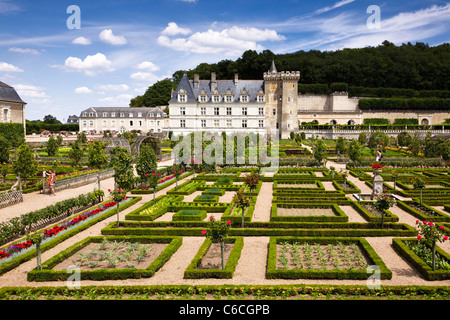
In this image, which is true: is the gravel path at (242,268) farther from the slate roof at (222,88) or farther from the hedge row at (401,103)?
the hedge row at (401,103)

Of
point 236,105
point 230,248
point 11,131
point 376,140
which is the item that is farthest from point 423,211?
point 11,131

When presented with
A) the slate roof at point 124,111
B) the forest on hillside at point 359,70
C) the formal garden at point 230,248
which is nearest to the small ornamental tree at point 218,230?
the formal garden at point 230,248

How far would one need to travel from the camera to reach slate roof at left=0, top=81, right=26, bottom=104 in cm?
4762

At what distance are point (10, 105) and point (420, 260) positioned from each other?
54.9 meters

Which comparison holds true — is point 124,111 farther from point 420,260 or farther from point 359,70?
point 420,260

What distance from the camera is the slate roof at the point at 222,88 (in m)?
54.4

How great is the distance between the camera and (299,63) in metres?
76.6

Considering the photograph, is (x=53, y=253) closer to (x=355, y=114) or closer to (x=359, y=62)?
(x=355, y=114)

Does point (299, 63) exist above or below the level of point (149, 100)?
above

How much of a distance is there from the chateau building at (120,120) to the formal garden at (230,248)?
5303 centimetres

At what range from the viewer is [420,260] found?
34.3 ft

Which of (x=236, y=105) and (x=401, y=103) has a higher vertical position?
(x=401, y=103)
